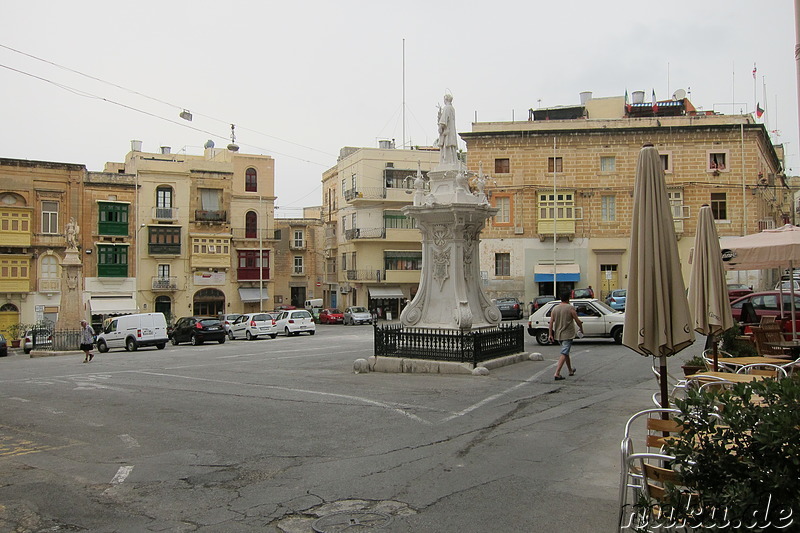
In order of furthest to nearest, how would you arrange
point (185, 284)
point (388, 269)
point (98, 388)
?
1. point (388, 269)
2. point (185, 284)
3. point (98, 388)

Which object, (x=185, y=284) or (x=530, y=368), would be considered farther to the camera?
(x=185, y=284)

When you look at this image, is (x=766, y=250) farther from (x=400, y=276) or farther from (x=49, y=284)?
(x=49, y=284)

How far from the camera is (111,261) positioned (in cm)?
4900

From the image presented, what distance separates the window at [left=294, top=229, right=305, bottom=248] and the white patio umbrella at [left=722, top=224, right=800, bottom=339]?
5290 centimetres

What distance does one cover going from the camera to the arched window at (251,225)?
55000 millimetres

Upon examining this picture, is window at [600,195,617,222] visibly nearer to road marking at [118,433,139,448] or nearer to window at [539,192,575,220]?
window at [539,192,575,220]

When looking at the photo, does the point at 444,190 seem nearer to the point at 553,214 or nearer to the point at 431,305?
the point at 431,305

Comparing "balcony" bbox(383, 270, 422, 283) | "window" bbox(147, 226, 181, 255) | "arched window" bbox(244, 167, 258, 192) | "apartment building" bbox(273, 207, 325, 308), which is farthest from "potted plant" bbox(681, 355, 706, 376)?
"apartment building" bbox(273, 207, 325, 308)

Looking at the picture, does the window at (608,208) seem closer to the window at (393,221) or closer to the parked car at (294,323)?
the window at (393,221)

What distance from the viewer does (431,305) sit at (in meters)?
17.0

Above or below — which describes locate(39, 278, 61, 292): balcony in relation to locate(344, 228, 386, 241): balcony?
below

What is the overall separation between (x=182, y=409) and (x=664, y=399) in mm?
8096

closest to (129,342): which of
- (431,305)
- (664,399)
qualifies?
(431,305)

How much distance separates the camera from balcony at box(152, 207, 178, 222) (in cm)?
5106
